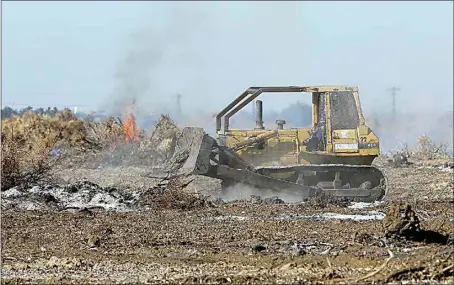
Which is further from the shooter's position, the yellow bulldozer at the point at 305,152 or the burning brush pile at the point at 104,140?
the burning brush pile at the point at 104,140

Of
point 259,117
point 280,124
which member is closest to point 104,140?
point 259,117

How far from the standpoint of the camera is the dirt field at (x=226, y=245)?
31.7ft

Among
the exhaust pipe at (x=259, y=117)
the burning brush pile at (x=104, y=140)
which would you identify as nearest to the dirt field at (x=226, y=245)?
the exhaust pipe at (x=259, y=117)

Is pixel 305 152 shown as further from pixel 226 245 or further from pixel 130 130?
pixel 130 130

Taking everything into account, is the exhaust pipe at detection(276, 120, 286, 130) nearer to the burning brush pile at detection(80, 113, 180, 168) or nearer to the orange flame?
the burning brush pile at detection(80, 113, 180, 168)

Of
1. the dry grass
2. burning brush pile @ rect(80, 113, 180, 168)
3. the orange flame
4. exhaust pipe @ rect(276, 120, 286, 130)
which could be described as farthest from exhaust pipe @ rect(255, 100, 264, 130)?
the orange flame

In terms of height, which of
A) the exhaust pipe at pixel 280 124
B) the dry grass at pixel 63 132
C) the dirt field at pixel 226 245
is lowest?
the dirt field at pixel 226 245

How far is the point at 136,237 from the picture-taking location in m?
13.3

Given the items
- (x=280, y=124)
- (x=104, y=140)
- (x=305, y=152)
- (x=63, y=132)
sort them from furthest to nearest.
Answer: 1. (x=63, y=132)
2. (x=104, y=140)
3. (x=280, y=124)
4. (x=305, y=152)

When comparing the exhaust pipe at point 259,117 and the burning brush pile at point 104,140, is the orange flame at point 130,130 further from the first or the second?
the exhaust pipe at point 259,117

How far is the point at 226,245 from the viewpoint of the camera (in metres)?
12.4

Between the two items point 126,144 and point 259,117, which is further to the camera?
point 126,144

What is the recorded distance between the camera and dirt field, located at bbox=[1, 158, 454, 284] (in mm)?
9656

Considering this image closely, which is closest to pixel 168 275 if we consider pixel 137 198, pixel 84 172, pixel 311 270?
pixel 311 270
